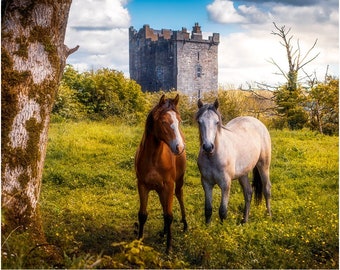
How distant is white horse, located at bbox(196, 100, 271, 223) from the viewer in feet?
21.7

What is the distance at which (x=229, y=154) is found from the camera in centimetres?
723

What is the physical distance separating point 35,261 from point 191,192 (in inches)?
196

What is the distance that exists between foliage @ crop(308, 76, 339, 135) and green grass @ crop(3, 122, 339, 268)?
4486 millimetres

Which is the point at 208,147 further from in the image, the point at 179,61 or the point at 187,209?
the point at 179,61

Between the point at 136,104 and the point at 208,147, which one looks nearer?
the point at 208,147

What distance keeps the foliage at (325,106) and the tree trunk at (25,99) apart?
1485 centimetres

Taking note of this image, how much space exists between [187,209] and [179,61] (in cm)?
5497

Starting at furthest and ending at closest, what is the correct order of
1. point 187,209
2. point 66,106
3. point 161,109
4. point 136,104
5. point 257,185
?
point 136,104 < point 66,106 < point 187,209 < point 257,185 < point 161,109

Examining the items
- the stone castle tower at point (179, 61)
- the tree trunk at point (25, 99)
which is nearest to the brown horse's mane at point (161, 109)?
the tree trunk at point (25, 99)

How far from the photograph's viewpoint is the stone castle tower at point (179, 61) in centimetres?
6312

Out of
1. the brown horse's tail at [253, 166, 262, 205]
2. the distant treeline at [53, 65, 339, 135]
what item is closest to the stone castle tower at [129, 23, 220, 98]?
the distant treeline at [53, 65, 339, 135]

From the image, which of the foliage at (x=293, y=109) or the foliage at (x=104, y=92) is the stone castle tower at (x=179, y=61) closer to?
the foliage at (x=104, y=92)

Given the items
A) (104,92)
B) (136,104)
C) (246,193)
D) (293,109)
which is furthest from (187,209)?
(136,104)

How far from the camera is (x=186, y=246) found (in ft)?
21.6
